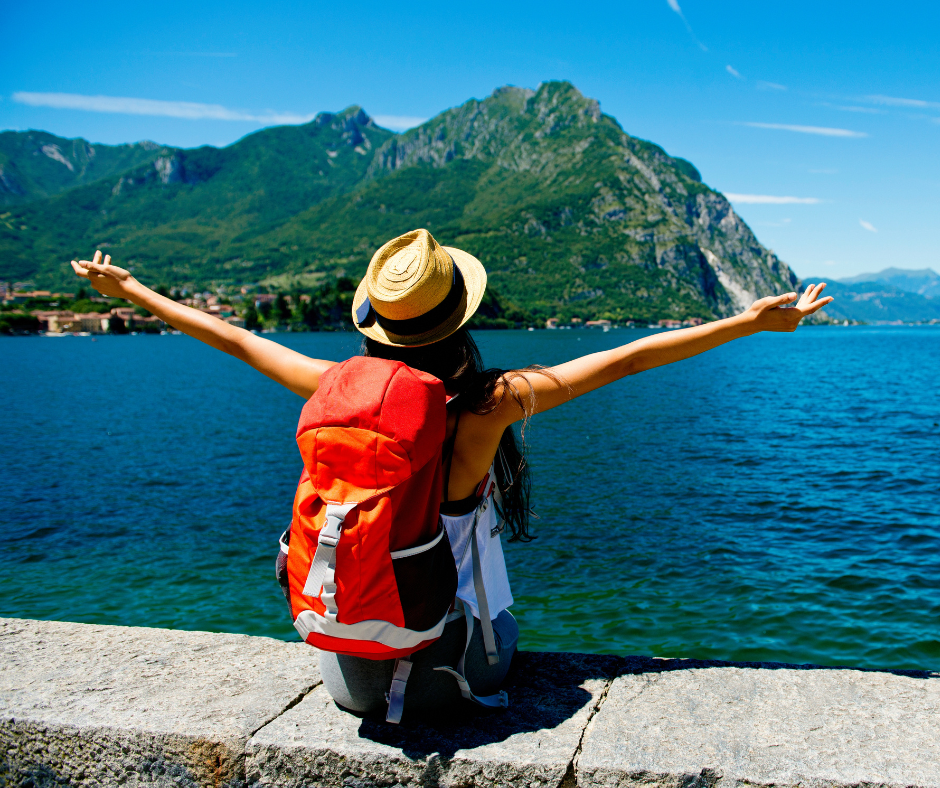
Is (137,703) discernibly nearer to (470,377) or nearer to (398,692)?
(398,692)

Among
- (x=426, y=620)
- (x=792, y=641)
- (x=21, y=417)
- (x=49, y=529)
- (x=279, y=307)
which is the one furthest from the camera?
(x=279, y=307)

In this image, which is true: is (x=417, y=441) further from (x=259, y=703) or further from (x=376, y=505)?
(x=259, y=703)

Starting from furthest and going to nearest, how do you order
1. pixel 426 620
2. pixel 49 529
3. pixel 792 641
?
pixel 49 529, pixel 792 641, pixel 426 620

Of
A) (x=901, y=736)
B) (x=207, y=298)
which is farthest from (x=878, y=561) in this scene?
(x=207, y=298)

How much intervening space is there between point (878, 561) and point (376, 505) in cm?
1077

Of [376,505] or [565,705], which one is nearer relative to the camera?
[376,505]

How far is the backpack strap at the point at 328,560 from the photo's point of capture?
1976 millimetres

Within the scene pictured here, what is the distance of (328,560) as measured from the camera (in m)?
2.01

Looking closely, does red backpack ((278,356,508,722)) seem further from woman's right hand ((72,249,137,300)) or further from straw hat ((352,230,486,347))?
woman's right hand ((72,249,137,300))

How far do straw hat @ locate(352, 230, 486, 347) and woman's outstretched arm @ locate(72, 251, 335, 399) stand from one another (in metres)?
0.31

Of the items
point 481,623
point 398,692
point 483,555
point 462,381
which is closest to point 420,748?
point 398,692

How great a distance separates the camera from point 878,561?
405 inches

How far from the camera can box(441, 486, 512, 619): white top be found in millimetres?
2410

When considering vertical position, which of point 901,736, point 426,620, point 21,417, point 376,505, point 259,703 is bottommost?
point 21,417
